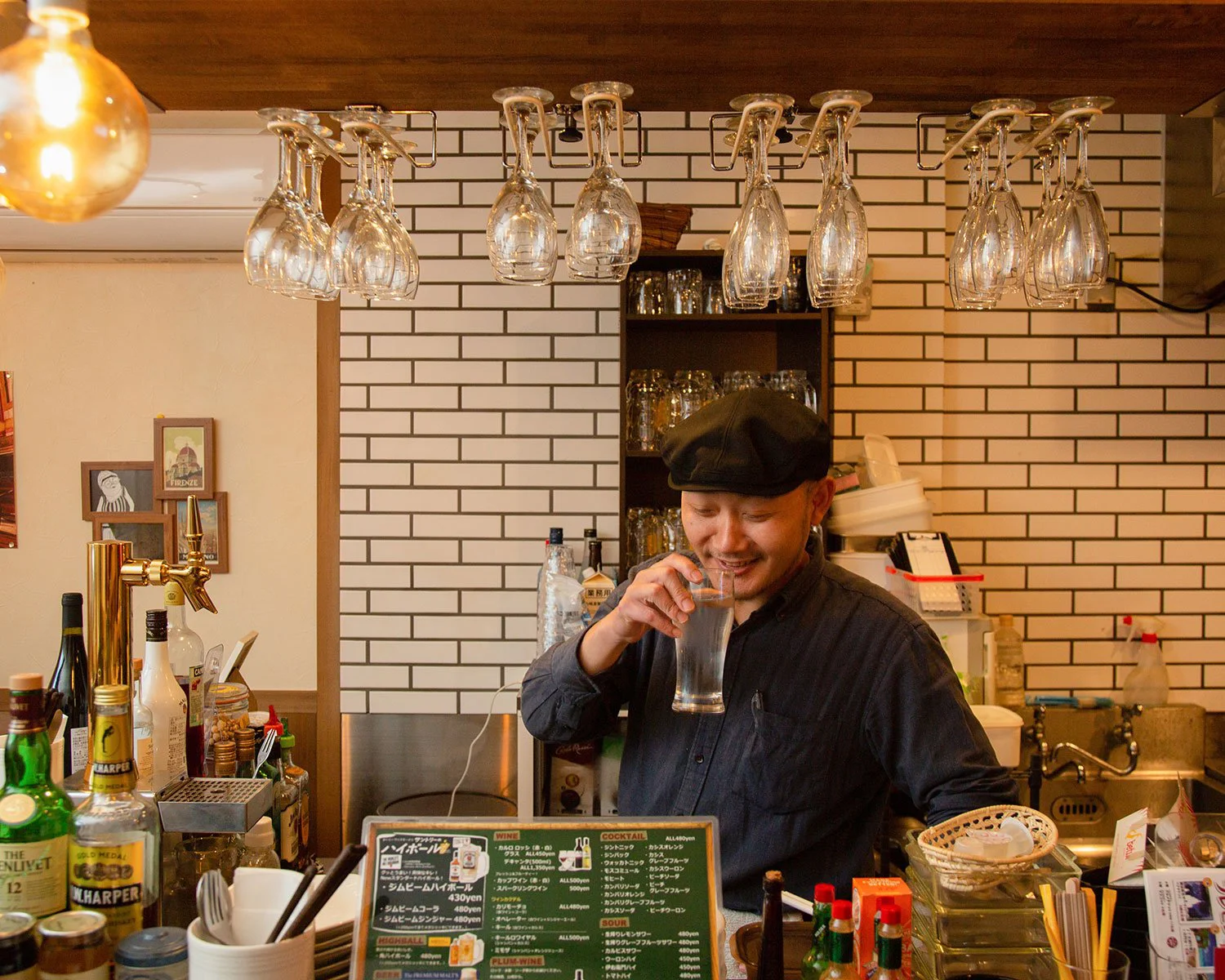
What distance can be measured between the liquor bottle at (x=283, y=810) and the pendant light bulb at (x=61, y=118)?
117 cm

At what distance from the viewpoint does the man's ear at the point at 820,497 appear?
2135 mm

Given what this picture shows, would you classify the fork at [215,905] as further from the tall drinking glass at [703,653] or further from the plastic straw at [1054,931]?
the plastic straw at [1054,931]

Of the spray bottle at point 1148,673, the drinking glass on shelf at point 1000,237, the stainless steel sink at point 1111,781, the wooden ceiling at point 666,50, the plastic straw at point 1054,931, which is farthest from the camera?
the spray bottle at point 1148,673

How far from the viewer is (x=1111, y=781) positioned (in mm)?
3564

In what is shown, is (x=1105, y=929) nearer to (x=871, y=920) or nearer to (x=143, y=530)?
(x=871, y=920)

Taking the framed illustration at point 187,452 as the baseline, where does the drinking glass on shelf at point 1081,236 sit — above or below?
above

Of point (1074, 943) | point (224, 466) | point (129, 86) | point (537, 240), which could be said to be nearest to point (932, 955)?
point (1074, 943)

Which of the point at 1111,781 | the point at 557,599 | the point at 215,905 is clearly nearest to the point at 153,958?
the point at 215,905

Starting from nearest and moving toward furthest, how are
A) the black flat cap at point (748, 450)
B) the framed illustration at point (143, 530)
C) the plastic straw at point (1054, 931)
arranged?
the plastic straw at point (1054, 931) → the black flat cap at point (748, 450) → the framed illustration at point (143, 530)

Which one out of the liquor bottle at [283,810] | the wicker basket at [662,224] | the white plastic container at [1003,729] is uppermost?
the wicker basket at [662,224]

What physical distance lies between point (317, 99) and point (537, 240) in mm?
439

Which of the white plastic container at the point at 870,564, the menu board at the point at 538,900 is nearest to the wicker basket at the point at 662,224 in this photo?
the white plastic container at the point at 870,564

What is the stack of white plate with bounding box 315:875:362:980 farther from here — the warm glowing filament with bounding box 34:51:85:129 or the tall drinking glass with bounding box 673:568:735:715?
the warm glowing filament with bounding box 34:51:85:129

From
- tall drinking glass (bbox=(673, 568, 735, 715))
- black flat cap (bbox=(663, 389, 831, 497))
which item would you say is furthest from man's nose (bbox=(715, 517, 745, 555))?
tall drinking glass (bbox=(673, 568, 735, 715))
